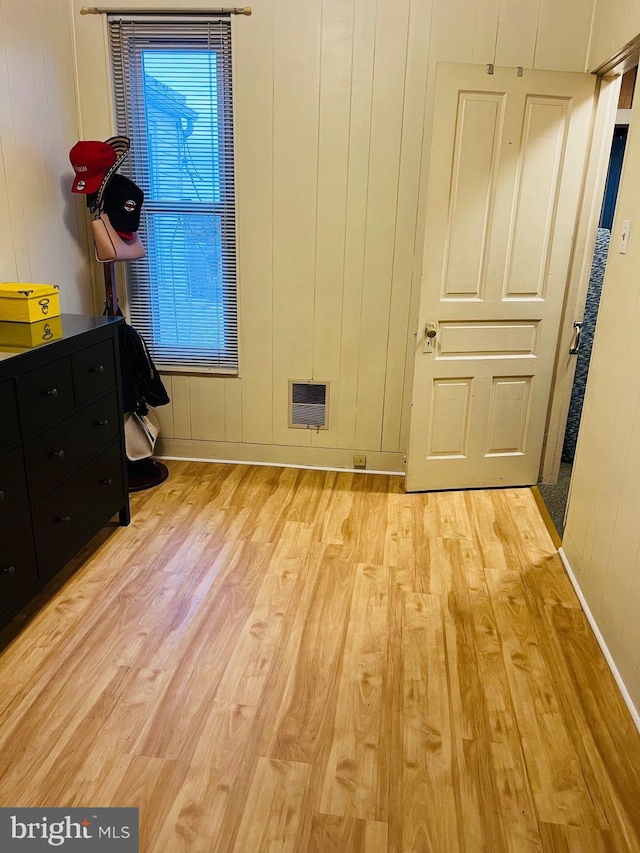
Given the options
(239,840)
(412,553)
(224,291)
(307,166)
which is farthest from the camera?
(224,291)

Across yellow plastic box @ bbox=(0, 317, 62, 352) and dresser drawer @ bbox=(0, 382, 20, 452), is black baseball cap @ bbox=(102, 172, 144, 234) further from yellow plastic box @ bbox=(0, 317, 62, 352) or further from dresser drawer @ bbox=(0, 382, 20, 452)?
dresser drawer @ bbox=(0, 382, 20, 452)

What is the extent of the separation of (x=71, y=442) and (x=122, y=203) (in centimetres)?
138

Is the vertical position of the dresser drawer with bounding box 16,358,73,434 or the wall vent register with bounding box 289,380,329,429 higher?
the dresser drawer with bounding box 16,358,73,434

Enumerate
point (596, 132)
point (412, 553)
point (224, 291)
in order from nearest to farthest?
point (412, 553) < point (596, 132) < point (224, 291)

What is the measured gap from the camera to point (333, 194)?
3346 millimetres

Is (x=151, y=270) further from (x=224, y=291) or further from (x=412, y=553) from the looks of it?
(x=412, y=553)

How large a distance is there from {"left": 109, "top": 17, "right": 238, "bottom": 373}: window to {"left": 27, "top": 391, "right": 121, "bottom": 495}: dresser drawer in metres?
0.99

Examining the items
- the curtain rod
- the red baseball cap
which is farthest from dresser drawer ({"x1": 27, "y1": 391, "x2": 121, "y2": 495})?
the curtain rod

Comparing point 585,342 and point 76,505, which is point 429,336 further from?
point 76,505

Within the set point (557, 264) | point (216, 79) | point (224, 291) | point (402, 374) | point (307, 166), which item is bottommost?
point (402, 374)

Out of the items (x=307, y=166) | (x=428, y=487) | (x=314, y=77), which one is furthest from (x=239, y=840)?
(x=314, y=77)

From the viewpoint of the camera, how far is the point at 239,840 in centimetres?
154

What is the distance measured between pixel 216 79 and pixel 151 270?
1.06 metres

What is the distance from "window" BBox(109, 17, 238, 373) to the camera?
10.6 feet
